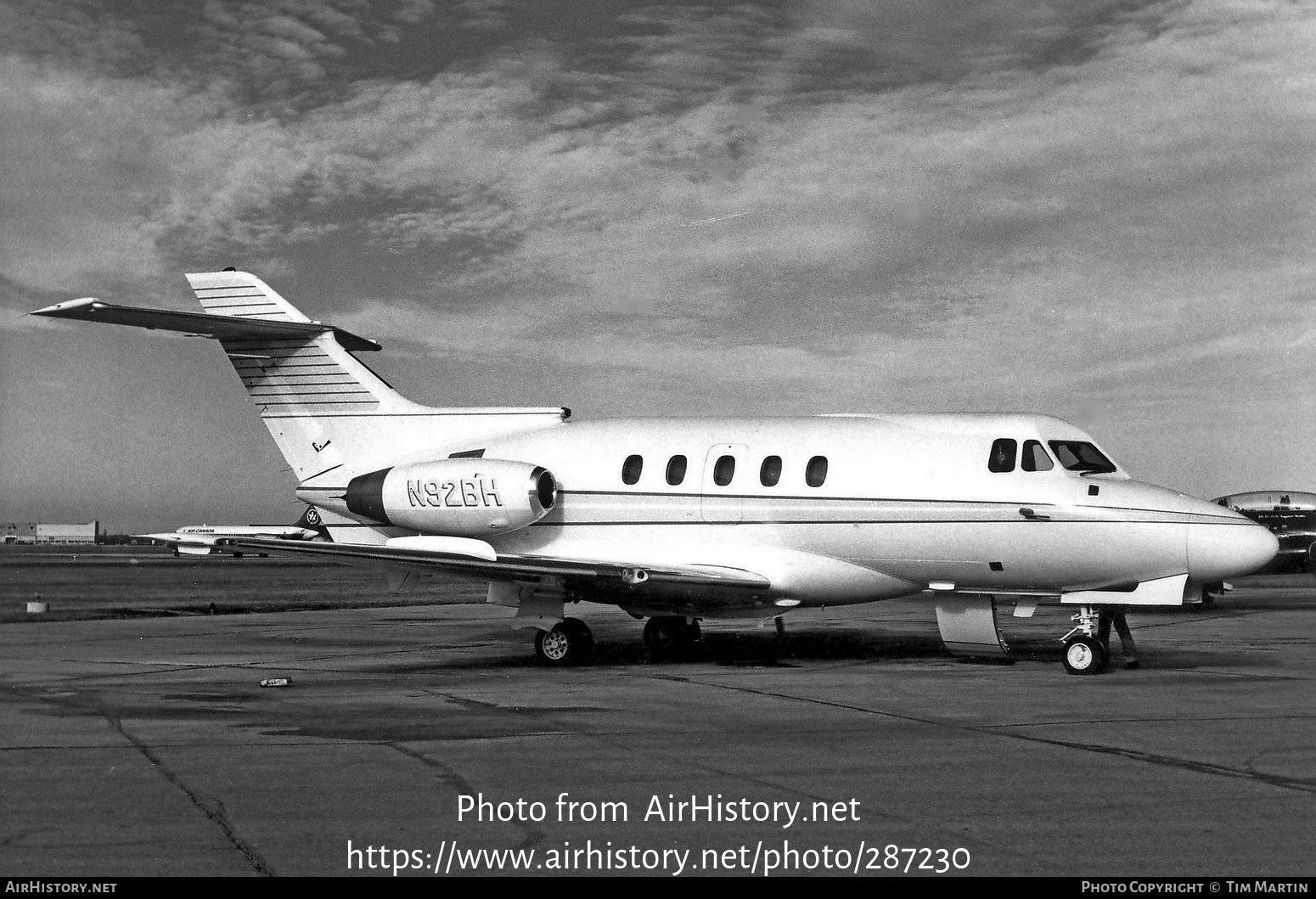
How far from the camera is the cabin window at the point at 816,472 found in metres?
16.5

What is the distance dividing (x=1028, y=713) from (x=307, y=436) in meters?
12.5

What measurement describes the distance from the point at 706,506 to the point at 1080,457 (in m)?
4.82

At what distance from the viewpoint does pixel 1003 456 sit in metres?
15.7

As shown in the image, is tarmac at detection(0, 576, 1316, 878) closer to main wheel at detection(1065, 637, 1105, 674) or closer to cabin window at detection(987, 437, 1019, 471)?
main wheel at detection(1065, 637, 1105, 674)

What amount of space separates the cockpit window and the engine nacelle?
676 cm

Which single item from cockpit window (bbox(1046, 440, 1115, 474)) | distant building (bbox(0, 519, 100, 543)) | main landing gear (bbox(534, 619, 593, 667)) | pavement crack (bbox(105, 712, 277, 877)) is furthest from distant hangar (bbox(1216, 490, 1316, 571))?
distant building (bbox(0, 519, 100, 543))

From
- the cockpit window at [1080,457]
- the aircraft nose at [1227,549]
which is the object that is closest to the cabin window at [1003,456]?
the cockpit window at [1080,457]

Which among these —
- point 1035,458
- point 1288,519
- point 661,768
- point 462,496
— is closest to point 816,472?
point 1035,458

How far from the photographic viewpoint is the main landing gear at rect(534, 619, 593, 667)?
54.9 feet

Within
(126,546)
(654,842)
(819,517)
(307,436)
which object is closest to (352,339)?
(307,436)

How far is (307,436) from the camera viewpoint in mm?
19734

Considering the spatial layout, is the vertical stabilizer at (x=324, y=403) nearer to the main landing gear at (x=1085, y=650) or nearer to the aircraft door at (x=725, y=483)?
the aircraft door at (x=725, y=483)

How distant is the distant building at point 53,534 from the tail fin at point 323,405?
17379 cm

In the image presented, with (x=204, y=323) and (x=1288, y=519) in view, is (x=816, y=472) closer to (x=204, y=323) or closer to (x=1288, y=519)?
(x=204, y=323)
